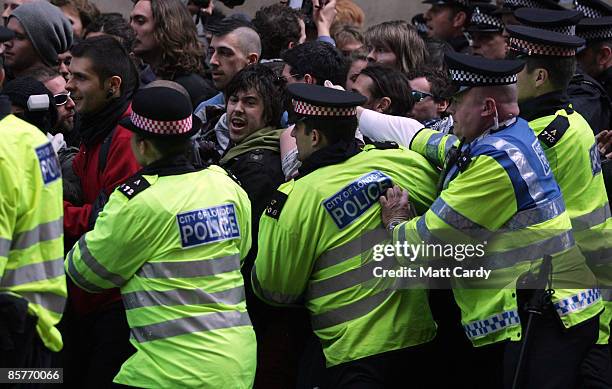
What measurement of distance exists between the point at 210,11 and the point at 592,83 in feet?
12.0

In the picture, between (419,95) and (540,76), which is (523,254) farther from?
(419,95)

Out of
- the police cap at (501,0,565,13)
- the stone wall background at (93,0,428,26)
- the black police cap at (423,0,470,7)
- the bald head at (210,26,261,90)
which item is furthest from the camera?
the stone wall background at (93,0,428,26)

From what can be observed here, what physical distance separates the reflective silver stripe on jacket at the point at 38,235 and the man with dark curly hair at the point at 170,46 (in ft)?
10.5

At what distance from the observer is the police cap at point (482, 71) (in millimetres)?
5684

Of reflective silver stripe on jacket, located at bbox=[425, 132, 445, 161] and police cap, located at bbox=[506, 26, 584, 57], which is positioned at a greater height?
police cap, located at bbox=[506, 26, 584, 57]

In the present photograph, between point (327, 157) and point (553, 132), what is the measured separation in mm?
1125

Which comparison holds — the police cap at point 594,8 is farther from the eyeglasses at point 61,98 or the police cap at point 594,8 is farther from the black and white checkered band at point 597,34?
the eyeglasses at point 61,98

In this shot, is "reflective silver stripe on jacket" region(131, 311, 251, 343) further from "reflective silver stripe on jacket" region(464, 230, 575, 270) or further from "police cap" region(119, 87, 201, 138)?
"reflective silver stripe on jacket" region(464, 230, 575, 270)

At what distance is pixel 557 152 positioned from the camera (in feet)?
19.7

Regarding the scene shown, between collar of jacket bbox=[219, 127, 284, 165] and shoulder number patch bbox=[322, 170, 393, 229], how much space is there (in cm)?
102

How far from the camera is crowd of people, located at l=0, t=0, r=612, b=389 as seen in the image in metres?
5.38

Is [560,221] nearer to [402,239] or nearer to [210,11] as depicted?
[402,239]

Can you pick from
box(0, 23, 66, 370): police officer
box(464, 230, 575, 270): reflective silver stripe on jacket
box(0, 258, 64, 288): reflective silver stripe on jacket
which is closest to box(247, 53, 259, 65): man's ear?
box(464, 230, 575, 270): reflective silver stripe on jacket

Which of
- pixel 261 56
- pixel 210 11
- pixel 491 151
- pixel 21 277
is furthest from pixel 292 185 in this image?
pixel 210 11
